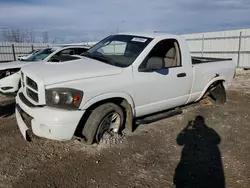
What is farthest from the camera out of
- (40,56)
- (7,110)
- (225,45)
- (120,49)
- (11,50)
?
(11,50)

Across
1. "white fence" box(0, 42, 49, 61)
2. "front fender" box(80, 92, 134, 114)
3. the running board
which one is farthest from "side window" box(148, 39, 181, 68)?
"white fence" box(0, 42, 49, 61)

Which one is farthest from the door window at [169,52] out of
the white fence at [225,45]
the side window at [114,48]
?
the white fence at [225,45]

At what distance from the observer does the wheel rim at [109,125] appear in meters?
3.91

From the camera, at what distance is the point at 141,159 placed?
373 cm

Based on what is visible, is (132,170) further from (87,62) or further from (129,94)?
(87,62)

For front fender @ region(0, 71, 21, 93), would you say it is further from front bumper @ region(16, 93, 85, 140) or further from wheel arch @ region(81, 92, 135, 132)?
wheel arch @ region(81, 92, 135, 132)

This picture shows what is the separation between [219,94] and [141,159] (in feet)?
11.9

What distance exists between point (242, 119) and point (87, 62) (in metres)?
3.76

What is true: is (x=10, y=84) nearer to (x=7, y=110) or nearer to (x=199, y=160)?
(x=7, y=110)

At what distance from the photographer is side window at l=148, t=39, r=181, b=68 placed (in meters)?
4.83

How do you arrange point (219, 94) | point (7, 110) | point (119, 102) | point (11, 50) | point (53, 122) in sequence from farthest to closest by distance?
1. point (11, 50)
2. point (219, 94)
3. point (7, 110)
4. point (119, 102)
5. point (53, 122)

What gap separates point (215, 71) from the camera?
18.8 ft

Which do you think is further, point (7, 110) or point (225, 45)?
point (225, 45)

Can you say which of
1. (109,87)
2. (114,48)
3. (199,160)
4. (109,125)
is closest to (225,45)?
(114,48)
